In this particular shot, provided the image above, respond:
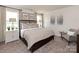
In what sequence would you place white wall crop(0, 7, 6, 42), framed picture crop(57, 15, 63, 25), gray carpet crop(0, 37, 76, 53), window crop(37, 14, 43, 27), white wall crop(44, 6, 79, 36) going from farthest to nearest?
1. window crop(37, 14, 43, 27)
2. framed picture crop(57, 15, 63, 25)
3. white wall crop(44, 6, 79, 36)
4. white wall crop(0, 7, 6, 42)
5. gray carpet crop(0, 37, 76, 53)

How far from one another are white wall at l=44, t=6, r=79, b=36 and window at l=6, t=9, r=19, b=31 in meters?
2.59

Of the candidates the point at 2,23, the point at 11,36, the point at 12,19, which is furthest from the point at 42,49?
the point at 12,19

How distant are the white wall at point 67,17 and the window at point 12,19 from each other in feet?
8.51

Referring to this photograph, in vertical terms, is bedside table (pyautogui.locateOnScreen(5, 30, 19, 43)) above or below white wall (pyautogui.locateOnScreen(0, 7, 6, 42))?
below

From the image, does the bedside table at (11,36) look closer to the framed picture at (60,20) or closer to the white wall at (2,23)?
the white wall at (2,23)

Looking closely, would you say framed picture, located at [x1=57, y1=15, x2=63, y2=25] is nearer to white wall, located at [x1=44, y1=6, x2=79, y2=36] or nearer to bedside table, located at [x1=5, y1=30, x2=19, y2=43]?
white wall, located at [x1=44, y1=6, x2=79, y2=36]

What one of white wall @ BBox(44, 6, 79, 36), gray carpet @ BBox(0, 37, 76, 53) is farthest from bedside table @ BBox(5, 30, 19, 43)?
white wall @ BBox(44, 6, 79, 36)

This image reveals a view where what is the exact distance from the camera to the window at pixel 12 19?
194 inches

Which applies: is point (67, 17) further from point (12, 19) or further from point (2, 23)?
point (2, 23)

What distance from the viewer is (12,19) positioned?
206 inches

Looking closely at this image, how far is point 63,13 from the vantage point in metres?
5.90

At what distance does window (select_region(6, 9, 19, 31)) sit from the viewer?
492 cm
